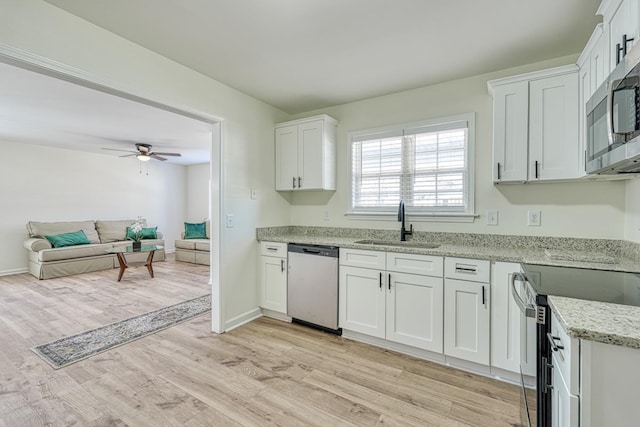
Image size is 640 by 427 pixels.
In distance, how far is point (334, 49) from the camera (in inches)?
90.7

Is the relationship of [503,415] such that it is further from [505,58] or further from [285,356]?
[505,58]

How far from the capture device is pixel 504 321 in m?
2.13

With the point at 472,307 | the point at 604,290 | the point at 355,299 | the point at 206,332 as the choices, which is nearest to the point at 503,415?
the point at 472,307

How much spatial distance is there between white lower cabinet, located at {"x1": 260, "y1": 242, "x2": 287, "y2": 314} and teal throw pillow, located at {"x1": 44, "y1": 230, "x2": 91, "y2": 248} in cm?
462

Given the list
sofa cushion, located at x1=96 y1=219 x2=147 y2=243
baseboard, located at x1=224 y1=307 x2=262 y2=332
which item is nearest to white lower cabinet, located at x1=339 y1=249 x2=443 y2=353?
baseboard, located at x1=224 y1=307 x2=262 y2=332

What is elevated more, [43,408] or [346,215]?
[346,215]

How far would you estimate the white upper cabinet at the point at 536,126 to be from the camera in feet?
6.90

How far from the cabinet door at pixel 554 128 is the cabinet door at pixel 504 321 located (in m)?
0.77

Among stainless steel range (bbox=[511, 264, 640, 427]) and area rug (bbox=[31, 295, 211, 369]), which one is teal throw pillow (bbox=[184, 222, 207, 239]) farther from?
stainless steel range (bbox=[511, 264, 640, 427])

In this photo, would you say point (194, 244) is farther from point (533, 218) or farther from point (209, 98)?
point (533, 218)

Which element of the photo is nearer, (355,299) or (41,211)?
(355,299)

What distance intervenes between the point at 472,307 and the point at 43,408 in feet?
9.85

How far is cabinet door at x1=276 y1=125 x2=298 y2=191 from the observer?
3.48m

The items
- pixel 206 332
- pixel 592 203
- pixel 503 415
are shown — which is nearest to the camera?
pixel 503 415
